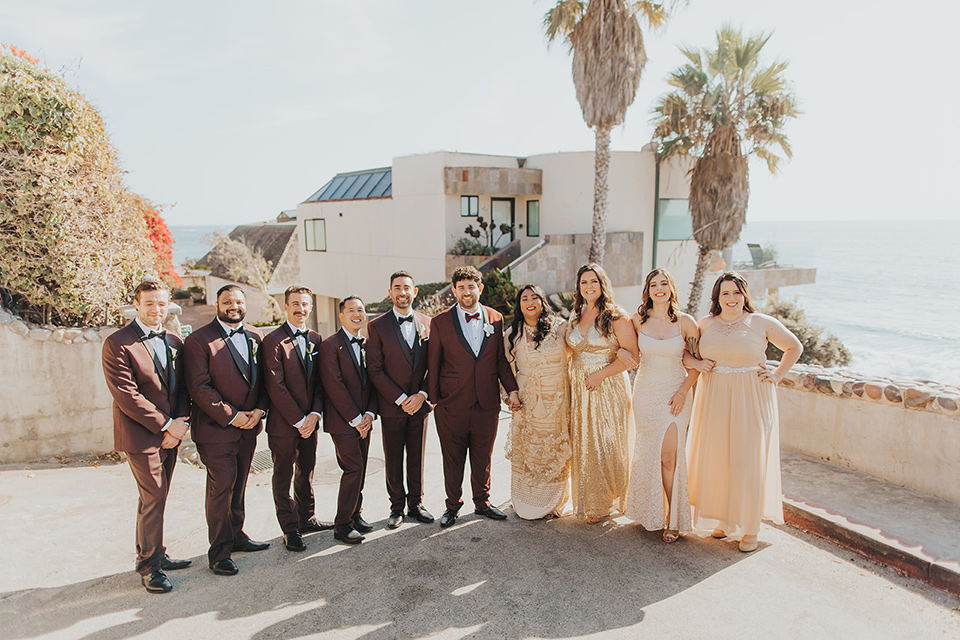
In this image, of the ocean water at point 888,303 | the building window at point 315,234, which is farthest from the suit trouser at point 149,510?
the building window at point 315,234

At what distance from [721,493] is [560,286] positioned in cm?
1268

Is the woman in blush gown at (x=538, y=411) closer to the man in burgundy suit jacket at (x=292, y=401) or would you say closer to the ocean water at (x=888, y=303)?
the man in burgundy suit jacket at (x=292, y=401)

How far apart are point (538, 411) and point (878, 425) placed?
3720 millimetres

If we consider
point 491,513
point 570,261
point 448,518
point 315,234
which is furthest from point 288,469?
point 315,234

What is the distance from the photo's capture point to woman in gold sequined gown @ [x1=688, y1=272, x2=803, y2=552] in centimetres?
483

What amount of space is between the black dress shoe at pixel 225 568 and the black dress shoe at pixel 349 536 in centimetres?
84

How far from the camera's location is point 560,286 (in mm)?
17453

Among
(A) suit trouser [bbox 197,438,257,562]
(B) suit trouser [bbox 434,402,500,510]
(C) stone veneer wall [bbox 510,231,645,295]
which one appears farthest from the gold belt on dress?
(C) stone veneer wall [bbox 510,231,645,295]

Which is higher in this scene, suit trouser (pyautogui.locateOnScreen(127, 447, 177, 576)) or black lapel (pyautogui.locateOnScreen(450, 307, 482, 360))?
black lapel (pyautogui.locateOnScreen(450, 307, 482, 360))

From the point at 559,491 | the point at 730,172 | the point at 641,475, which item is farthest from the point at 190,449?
the point at 730,172

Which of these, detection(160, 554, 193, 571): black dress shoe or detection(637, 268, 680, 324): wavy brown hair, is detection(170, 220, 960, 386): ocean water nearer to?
detection(637, 268, 680, 324): wavy brown hair

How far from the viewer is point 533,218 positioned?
2045 cm

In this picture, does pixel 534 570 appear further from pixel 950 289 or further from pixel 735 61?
pixel 950 289

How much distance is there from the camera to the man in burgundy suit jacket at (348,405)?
4.97m
